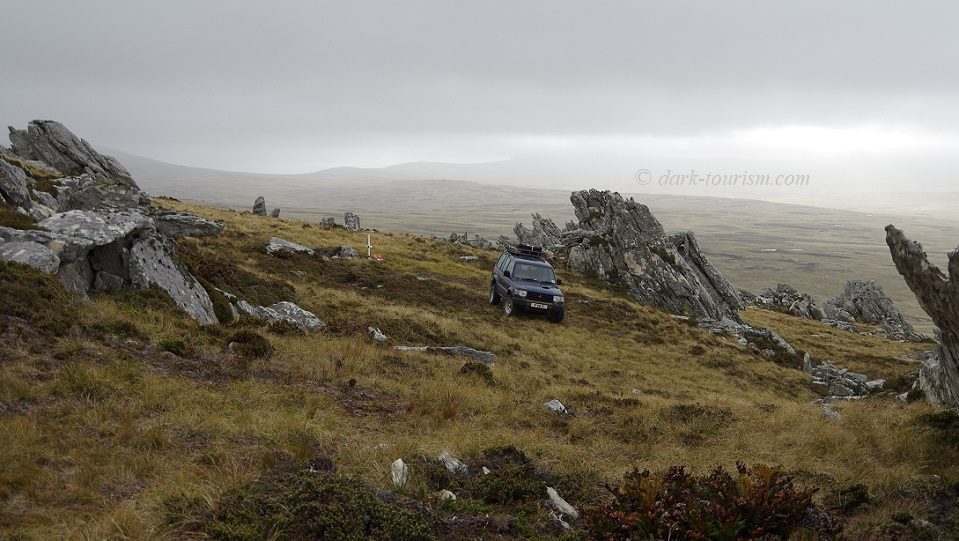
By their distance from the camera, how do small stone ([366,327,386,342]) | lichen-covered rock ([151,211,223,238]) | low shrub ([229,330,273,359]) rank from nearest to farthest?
low shrub ([229,330,273,359]) < small stone ([366,327,386,342]) < lichen-covered rock ([151,211,223,238])

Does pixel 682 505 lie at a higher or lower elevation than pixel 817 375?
higher

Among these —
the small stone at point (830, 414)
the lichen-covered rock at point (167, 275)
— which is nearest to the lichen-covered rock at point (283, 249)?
the lichen-covered rock at point (167, 275)

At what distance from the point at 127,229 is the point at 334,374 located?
6130 mm

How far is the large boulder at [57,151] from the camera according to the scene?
3834 centimetres

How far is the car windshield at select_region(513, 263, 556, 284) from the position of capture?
24.0 metres

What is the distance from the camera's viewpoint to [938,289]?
7824 mm

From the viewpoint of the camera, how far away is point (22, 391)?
6.78 metres

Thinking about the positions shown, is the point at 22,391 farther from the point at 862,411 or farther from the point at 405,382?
the point at 862,411

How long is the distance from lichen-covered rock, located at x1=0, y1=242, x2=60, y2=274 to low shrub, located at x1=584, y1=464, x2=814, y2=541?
10834 mm

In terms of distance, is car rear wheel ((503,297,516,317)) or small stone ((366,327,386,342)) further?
car rear wheel ((503,297,516,317))

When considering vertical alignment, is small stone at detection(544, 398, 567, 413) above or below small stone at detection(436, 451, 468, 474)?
below

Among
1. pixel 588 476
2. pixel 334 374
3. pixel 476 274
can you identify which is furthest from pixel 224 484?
pixel 476 274

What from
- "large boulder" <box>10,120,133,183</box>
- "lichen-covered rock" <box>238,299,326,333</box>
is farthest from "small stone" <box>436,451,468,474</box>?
"large boulder" <box>10,120,133,183</box>

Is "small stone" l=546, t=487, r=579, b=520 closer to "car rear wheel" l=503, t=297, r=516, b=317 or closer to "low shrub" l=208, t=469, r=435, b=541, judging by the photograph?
"low shrub" l=208, t=469, r=435, b=541
